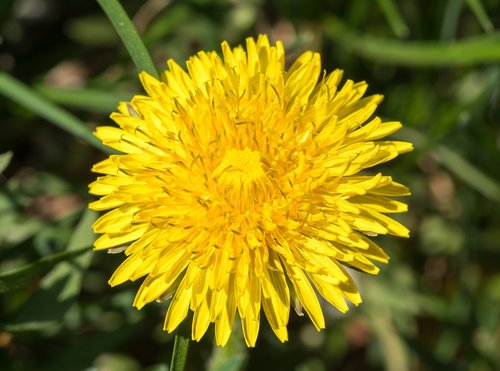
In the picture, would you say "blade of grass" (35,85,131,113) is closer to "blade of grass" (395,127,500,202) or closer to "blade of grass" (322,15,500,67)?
"blade of grass" (322,15,500,67)

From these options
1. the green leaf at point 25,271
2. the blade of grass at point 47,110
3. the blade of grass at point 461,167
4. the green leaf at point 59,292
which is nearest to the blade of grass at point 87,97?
the blade of grass at point 47,110

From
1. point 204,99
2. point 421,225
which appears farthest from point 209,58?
point 421,225

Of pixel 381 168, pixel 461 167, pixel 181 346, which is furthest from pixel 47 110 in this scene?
pixel 461 167

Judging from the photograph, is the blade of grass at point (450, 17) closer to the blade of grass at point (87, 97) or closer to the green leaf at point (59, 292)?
the blade of grass at point (87, 97)

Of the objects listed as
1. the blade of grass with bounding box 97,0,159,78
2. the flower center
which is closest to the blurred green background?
the blade of grass with bounding box 97,0,159,78

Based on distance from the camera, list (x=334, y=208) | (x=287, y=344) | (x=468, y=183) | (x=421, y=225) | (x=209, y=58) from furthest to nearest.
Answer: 1. (x=421, y=225)
2. (x=468, y=183)
3. (x=287, y=344)
4. (x=209, y=58)
5. (x=334, y=208)

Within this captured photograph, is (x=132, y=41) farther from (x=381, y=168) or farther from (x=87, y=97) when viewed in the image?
(x=381, y=168)

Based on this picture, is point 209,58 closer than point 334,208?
No

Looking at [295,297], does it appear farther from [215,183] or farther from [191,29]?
[191,29]
